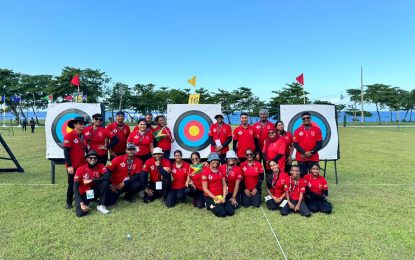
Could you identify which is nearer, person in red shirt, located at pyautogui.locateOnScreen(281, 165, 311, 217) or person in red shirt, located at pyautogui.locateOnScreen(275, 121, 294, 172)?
person in red shirt, located at pyautogui.locateOnScreen(281, 165, 311, 217)

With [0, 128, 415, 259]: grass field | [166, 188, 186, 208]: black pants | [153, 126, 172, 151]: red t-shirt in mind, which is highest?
[153, 126, 172, 151]: red t-shirt

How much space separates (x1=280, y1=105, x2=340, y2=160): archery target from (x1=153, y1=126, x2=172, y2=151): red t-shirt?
111 inches

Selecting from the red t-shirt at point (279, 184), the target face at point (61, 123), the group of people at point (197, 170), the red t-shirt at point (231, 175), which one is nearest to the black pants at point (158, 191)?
the group of people at point (197, 170)

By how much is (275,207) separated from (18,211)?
4.40 m

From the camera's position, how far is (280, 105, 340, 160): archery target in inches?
274

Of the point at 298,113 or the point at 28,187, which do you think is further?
the point at 298,113

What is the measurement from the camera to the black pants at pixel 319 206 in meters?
4.78

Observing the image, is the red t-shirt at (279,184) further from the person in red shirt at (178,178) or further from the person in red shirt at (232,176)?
the person in red shirt at (178,178)

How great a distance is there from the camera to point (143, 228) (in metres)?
4.18

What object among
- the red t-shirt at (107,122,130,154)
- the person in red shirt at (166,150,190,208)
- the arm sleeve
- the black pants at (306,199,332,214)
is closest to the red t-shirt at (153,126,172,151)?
the red t-shirt at (107,122,130,154)

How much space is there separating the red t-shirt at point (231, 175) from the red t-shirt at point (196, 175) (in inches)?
16.5

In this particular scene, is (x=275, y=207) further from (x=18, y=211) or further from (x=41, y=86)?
(x=41, y=86)

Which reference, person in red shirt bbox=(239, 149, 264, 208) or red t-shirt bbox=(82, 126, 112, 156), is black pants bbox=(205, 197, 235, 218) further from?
red t-shirt bbox=(82, 126, 112, 156)

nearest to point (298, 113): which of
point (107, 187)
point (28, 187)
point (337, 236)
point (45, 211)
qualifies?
point (337, 236)
